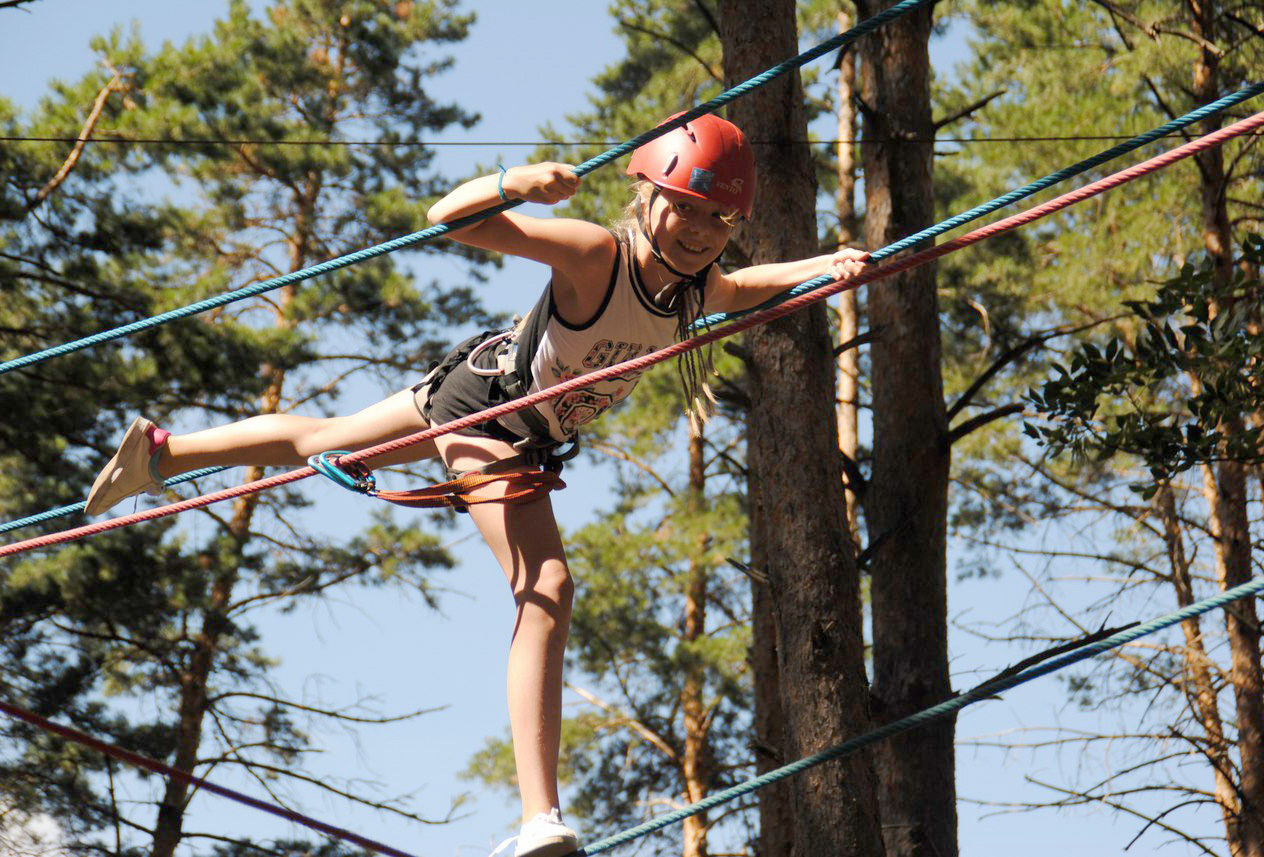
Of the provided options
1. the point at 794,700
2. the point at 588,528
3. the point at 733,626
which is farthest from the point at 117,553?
A: the point at 794,700

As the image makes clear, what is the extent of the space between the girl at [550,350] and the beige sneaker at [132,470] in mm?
33

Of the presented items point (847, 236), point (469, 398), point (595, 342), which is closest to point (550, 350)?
point (595, 342)

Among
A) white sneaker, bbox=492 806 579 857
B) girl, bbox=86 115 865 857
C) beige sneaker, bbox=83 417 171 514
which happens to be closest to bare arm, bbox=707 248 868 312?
girl, bbox=86 115 865 857

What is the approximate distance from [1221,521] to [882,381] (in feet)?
13.1

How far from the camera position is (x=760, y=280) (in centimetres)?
374

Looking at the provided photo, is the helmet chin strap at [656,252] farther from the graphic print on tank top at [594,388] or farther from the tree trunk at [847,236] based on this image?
the tree trunk at [847,236]

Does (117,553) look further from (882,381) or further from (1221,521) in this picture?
(1221,521)

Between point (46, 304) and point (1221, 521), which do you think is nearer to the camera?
point (1221, 521)

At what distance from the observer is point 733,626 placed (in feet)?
51.0

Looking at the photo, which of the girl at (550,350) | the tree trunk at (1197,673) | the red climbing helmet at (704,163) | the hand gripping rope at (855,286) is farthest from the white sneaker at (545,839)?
the tree trunk at (1197,673)

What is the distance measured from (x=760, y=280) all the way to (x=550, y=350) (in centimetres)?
64

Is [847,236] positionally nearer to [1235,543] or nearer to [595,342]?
[1235,543]

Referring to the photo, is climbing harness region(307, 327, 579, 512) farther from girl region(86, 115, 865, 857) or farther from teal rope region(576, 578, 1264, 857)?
teal rope region(576, 578, 1264, 857)

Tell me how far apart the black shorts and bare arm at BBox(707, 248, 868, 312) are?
58 cm
